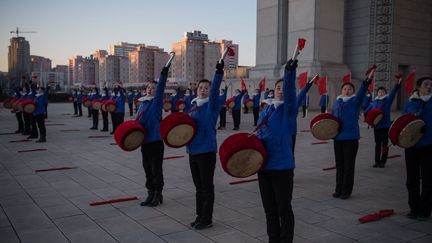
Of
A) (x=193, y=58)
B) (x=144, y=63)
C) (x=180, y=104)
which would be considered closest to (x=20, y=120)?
(x=180, y=104)

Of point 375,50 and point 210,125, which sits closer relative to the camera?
point 210,125

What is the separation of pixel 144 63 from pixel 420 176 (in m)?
125

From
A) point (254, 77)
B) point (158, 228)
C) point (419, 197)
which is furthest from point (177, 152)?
point (254, 77)

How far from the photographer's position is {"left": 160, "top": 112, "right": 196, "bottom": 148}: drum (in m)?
4.95

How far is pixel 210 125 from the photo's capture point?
511 centimetres

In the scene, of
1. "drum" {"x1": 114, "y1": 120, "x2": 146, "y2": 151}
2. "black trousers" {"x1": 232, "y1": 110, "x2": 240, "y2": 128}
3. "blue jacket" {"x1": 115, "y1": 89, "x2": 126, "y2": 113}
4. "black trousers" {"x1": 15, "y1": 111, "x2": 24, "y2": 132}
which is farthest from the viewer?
"black trousers" {"x1": 232, "y1": 110, "x2": 240, "y2": 128}

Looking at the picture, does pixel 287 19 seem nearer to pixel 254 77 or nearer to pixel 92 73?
pixel 254 77

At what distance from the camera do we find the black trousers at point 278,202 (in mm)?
3842

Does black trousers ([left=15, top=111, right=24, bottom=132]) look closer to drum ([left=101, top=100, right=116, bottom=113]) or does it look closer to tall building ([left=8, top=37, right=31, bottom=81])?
drum ([left=101, top=100, right=116, bottom=113])

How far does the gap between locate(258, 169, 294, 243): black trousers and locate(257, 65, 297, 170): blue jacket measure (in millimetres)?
93

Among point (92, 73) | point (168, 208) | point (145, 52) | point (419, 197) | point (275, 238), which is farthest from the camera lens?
point (92, 73)

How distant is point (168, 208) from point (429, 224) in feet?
12.1

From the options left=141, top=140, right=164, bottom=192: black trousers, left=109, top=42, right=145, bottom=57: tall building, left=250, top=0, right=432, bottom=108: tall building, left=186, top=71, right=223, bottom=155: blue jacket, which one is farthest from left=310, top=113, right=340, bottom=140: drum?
left=109, top=42, right=145, bottom=57: tall building

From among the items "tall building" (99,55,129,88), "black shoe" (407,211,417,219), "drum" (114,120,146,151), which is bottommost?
"black shoe" (407,211,417,219)
